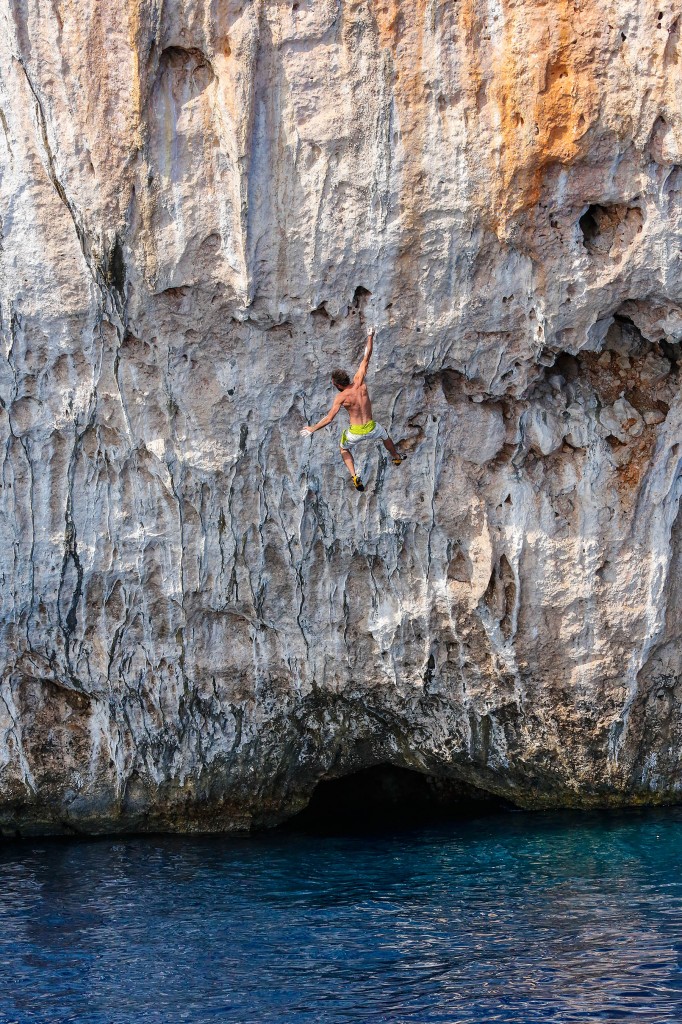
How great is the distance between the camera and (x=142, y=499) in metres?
13.0

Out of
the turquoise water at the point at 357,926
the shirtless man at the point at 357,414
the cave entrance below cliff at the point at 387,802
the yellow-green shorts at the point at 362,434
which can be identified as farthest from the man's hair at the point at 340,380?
the cave entrance below cliff at the point at 387,802

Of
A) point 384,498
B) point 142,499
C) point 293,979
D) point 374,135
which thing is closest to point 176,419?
point 142,499

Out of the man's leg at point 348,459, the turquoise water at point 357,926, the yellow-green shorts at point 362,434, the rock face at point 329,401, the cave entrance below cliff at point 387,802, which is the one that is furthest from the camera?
the cave entrance below cliff at point 387,802

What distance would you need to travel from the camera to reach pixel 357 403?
11.5 metres

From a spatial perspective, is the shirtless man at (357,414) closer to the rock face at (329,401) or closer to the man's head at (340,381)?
the man's head at (340,381)

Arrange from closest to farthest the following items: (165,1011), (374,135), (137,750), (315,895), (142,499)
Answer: (165,1011) < (374,135) < (315,895) < (142,499) < (137,750)

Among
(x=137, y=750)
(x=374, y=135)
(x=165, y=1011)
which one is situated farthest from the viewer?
(x=137, y=750)

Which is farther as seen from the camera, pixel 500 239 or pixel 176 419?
pixel 176 419

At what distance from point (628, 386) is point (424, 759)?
5.53 metres

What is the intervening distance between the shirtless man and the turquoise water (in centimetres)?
439

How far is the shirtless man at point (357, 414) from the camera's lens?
11.4m

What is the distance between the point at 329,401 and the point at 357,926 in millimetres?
5483

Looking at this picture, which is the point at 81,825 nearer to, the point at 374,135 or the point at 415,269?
Result: the point at 415,269

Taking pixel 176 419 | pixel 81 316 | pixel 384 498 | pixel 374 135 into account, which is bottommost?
pixel 384 498
